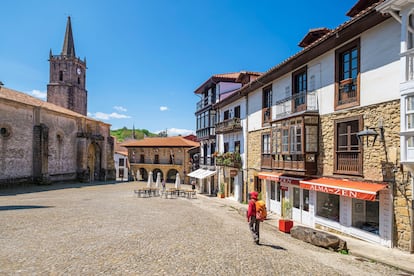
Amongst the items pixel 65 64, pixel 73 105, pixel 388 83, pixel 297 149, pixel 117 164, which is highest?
pixel 65 64

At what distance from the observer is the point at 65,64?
63625 mm

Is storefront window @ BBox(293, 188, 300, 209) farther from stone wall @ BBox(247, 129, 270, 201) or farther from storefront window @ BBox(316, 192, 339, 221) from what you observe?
stone wall @ BBox(247, 129, 270, 201)

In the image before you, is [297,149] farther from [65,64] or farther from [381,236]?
[65,64]

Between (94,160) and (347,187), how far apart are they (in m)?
43.7

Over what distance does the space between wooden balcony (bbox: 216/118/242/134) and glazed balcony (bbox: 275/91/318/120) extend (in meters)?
6.24

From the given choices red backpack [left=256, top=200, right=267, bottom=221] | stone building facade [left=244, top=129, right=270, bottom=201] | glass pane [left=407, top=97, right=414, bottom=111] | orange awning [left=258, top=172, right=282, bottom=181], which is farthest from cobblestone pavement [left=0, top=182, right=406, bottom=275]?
stone building facade [left=244, top=129, right=270, bottom=201]

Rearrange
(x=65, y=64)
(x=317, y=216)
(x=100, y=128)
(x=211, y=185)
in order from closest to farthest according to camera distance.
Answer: (x=317, y=216) → (x=211, y=185) → (x=100, y=128) → (x=65, y=64)

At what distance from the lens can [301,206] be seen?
1484cm

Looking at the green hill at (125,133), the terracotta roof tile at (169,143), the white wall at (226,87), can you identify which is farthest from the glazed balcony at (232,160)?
the green hill at (125,133)

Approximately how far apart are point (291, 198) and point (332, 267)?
27.1 feet

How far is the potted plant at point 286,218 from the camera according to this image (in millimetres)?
12172

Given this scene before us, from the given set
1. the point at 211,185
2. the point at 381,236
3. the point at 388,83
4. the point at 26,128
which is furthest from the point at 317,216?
the point at 26,128

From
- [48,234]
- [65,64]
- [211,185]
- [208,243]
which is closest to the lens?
[208,243]

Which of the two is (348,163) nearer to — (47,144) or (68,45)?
(47,144)
